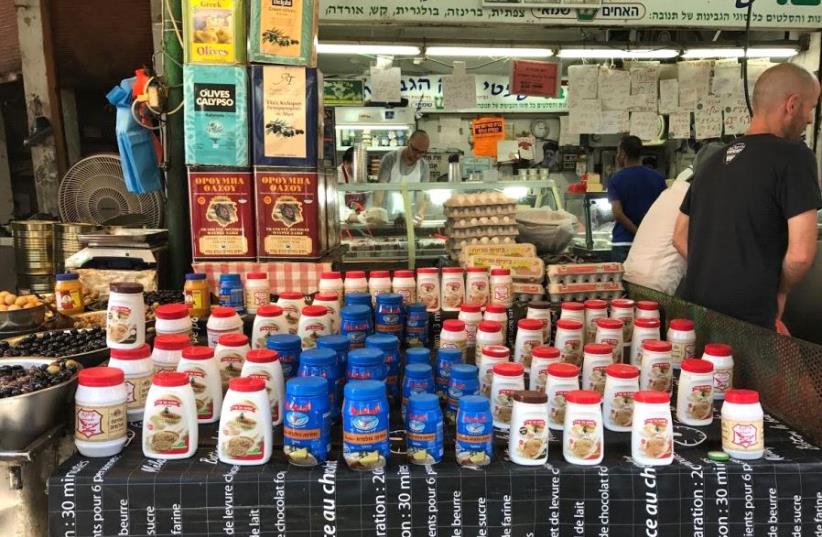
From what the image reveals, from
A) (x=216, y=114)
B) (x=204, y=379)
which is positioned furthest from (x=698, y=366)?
(x=216, y=114)

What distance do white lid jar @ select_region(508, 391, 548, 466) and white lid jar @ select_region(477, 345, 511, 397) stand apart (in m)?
0.33

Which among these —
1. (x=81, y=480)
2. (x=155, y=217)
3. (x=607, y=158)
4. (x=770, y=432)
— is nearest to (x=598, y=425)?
(x=770, y=432)

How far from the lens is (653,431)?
161 centimetres

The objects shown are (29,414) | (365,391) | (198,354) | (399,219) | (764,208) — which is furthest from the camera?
(399,219)

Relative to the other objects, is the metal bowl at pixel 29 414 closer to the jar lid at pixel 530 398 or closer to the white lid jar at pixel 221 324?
the white lid jar at pixel 221 324

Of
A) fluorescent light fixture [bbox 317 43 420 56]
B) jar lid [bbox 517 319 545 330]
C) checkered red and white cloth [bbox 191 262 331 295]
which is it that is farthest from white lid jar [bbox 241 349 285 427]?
fluorescent light fixture [bbox 317 43 420 56]

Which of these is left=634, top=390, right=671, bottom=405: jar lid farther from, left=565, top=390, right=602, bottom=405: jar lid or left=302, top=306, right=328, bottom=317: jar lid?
left=302, top=306, right=328, bottom=317: jar lid

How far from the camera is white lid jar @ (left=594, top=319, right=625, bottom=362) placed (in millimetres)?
2289

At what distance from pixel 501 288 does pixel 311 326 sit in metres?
0.97

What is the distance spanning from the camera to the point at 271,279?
3281 mm

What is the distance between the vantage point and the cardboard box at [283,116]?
3.22 meters

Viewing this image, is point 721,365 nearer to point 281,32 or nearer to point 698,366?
point 698,366

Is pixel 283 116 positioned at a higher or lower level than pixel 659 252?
higher

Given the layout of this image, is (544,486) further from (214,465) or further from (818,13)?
(818,13)
